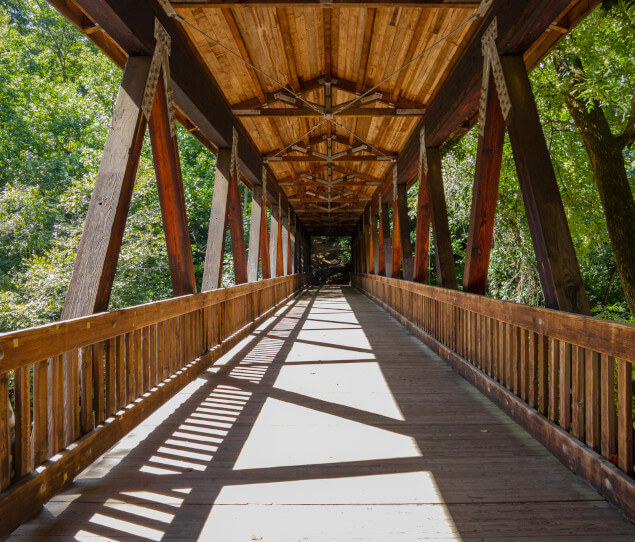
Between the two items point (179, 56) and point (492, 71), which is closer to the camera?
point (492, 71)

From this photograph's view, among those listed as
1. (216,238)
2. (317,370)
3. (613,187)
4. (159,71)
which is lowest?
(317,370)

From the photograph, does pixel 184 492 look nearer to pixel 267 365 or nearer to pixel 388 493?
pixel 388 493

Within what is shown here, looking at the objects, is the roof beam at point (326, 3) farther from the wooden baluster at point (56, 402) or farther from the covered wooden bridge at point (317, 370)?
the wooden baluster at point (56, 402)

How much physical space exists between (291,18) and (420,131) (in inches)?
95.4

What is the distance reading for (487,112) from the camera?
344 cm

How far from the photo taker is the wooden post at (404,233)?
751 cm

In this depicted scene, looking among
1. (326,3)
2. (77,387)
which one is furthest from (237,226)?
(77,387)

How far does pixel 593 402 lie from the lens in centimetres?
198

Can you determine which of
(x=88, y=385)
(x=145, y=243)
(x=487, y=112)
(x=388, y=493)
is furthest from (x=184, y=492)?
(x=145, y=243)

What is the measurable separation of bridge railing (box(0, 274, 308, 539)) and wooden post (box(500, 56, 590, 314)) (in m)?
2.42

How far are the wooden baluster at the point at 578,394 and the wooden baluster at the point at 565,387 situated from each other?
6 centimetres

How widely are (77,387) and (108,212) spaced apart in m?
1.00

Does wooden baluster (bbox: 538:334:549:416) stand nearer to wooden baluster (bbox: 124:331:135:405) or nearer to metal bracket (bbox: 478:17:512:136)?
metal bracket (bbox: 478:17:512:136)

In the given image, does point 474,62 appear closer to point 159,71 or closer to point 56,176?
point 159,71
